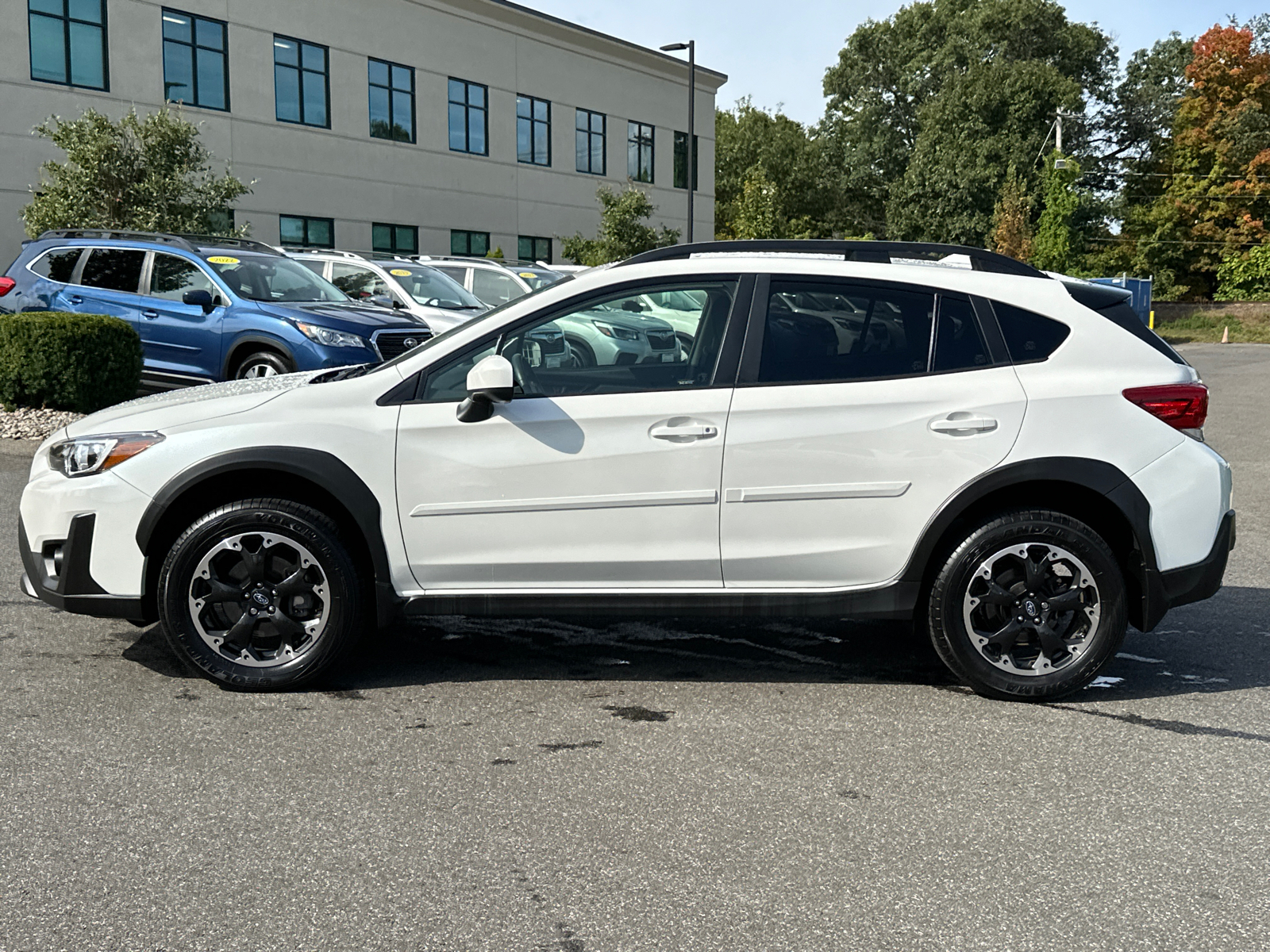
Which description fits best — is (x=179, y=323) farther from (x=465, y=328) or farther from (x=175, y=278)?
(x=465, y=328)

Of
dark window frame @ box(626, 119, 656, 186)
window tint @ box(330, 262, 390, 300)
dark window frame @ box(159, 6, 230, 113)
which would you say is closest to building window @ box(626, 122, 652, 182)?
dark window frame @ box(626, 119, 656, 186)

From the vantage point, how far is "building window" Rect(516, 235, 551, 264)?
4028 cm

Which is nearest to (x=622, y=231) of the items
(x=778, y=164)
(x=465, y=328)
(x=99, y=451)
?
(x=465, y=328)

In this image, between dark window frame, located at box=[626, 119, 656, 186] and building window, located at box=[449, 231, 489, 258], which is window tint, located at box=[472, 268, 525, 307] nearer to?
building window, located at box=[449, 231, 489, 258]

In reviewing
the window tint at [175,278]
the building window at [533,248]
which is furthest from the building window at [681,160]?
the window tint at [175,278]

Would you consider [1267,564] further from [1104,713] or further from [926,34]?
[926,34]

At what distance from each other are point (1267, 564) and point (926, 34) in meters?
66.4

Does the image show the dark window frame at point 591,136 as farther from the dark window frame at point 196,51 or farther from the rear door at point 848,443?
the rear door at point 848,443

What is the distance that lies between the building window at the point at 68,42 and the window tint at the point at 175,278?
51.4 feet

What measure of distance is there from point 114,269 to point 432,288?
449 centimetres

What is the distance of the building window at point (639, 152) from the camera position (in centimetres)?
4497

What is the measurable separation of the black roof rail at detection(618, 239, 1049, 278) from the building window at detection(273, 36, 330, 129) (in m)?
29.3

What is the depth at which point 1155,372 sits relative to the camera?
5.12 meters

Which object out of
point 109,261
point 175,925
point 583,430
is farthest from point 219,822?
point 109,261
